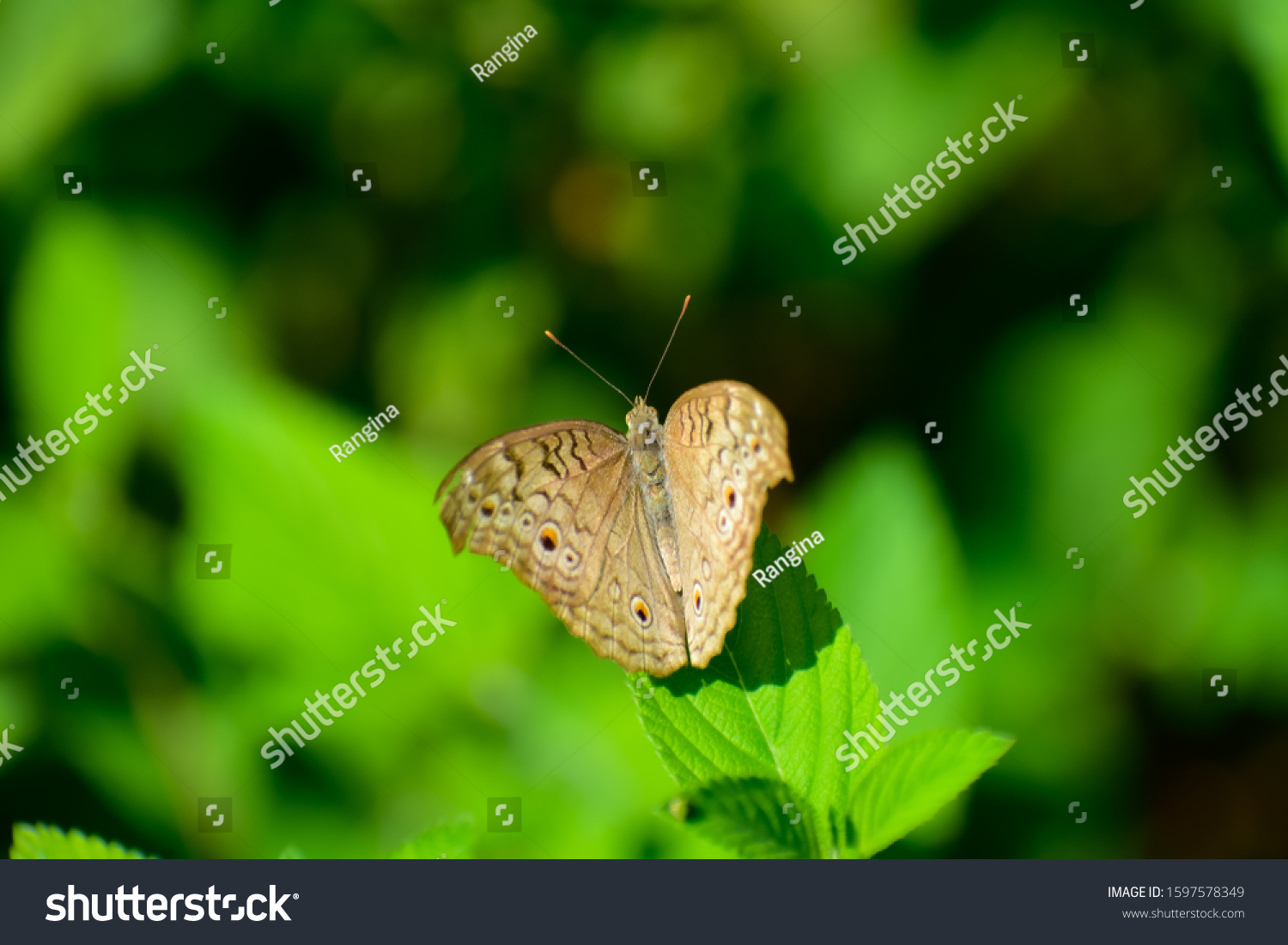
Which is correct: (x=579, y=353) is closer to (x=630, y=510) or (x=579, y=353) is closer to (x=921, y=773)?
(x=630, y=510)

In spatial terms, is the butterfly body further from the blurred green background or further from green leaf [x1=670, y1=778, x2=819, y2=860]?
the blurred green background

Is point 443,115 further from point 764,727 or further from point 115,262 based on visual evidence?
point 764,727

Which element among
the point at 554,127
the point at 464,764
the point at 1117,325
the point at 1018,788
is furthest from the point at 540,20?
the point at 1018,788
